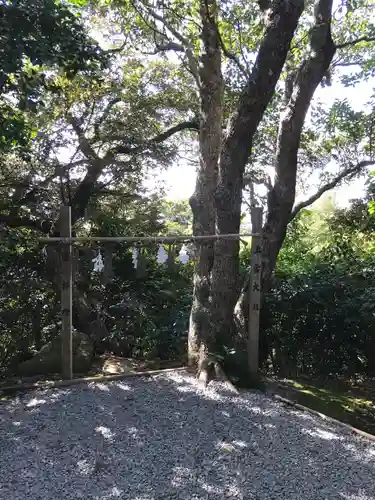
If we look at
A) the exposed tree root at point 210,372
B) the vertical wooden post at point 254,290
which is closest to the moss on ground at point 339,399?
the vertical wooden post at point 254,290

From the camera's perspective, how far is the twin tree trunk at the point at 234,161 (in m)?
4.31

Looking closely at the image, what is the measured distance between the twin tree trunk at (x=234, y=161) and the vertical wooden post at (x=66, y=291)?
4.27 ft

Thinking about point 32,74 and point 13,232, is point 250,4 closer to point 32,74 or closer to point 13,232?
point 32,74

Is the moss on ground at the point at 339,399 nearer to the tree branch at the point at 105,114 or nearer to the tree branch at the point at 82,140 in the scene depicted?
the tree branch at the point at 82,140

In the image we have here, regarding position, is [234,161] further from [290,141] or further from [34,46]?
[34,46]

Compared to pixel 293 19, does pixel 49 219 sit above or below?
below

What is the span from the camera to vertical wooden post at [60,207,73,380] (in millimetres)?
4109

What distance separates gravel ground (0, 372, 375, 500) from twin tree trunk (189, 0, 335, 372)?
873 mm

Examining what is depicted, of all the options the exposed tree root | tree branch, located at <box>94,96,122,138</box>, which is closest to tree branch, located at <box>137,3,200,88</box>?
tree branch, located at <box>94,96,122,138</box>

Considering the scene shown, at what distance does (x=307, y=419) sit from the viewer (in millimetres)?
3600

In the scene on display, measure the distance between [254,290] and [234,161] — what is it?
1.35m

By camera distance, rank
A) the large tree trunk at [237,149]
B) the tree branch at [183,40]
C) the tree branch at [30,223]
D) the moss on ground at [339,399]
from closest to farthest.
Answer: the moss on ground at [339,399] < the large tree trunk at [237,149] < the tree branch at [30,223] < the tree branch at [183,40]

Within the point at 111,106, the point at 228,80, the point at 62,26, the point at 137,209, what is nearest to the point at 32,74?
the point at 62,26

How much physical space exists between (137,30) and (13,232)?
487 cm
